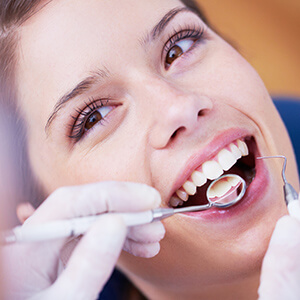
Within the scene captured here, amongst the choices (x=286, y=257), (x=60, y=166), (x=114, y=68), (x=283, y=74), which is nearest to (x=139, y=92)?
(x=114, y=68)

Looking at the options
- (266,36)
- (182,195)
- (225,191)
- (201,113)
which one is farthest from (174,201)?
(266,36)

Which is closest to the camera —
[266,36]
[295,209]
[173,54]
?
[295,209]

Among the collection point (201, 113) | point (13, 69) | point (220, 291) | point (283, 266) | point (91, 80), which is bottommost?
point (220, 291)

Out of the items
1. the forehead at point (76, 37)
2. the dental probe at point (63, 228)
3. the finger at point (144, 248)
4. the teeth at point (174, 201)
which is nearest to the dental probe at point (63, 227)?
the dental probe at point (63, 228)

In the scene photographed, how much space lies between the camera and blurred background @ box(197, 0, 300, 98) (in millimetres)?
2404

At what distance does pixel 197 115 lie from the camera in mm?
983

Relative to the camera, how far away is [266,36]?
2.46 meters

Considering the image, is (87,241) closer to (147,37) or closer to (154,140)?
(154,140)

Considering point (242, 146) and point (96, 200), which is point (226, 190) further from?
point (96, 200)

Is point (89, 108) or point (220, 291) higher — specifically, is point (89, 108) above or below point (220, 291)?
above

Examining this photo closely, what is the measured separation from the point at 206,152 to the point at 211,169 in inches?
1.7

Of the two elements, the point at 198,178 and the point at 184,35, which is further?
the point at 184,35

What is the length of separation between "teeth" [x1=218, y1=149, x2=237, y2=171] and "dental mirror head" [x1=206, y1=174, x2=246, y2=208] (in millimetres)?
73

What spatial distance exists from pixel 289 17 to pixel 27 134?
1.84m
